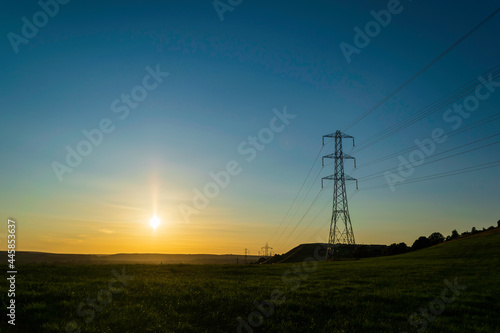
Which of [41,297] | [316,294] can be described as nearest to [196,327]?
[41,297]

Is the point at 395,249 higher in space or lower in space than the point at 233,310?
lower

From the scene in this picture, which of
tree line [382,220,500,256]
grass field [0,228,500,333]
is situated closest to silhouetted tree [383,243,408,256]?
tree line [382,220,500,256]

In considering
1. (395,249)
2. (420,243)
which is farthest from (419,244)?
(395,249)

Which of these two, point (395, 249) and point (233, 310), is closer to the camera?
point (233, 310)

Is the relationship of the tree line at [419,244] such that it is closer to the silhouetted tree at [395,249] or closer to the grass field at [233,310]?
the silhouetted tree at [395,249]

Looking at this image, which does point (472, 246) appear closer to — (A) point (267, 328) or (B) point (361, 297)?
(B) point (361, 297)

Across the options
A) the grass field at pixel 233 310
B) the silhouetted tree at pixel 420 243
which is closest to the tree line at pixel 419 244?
the silhouetted tree at pixel 420 243

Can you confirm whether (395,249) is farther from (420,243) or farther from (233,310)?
(233,310)

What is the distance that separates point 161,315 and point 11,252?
8.69 metres

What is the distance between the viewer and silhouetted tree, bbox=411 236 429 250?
350 feet

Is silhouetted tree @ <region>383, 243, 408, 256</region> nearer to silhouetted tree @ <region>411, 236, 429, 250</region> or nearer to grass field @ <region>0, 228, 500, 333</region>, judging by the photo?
silhouetted tree @ <region>411, 236, 429, 250</region>

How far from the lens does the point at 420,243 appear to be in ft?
356

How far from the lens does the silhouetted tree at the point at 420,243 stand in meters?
107

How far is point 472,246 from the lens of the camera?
68.7 metres
